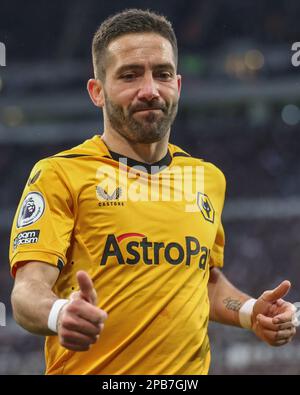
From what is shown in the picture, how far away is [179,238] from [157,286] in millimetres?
228

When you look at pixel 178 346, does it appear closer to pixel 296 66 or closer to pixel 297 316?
pixel 297 316

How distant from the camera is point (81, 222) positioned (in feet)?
10.1

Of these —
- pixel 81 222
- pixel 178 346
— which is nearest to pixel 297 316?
pixel 178 346

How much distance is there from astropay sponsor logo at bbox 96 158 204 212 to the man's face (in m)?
0.15

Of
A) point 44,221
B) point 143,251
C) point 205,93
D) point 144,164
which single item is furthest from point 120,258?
point 205,93

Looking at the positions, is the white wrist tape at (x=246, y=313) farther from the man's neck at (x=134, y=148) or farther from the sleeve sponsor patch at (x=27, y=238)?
the sleeve sponsor patch at (x=27, y=238)

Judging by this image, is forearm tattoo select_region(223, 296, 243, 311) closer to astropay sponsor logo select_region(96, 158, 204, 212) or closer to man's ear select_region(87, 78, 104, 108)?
astropay sponsor logo select_region(96, 158, 204, 212)

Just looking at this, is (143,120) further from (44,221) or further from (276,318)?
(276,318)

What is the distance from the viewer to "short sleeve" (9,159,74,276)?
292cm

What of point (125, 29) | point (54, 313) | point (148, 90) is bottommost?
point (54, 313)

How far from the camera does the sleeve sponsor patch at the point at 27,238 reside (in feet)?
9.65

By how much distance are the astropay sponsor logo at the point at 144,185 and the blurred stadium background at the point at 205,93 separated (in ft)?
59.7

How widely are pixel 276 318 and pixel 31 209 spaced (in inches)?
42.5

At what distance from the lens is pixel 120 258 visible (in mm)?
3061
